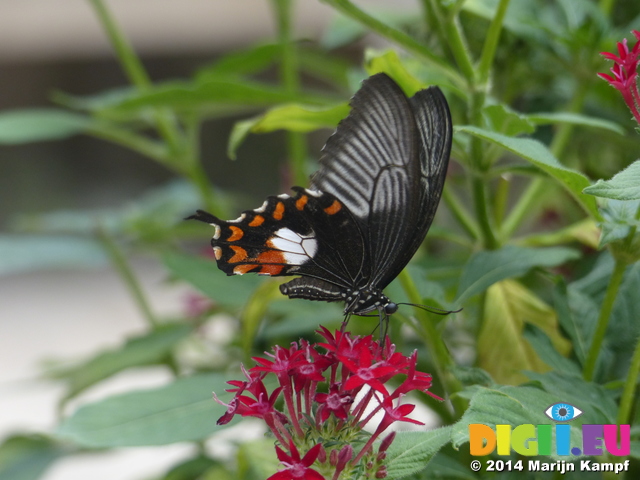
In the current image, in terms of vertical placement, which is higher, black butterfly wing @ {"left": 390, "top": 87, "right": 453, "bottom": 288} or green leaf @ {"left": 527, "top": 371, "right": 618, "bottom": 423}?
black butterfly wing @ {"left": 390, "top": 87, "right": 453, "bottom": 288}

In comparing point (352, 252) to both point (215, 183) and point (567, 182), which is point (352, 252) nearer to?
point (567, 182)

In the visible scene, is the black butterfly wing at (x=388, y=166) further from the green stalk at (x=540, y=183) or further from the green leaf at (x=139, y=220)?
the green leaf at (x=139, y=220)

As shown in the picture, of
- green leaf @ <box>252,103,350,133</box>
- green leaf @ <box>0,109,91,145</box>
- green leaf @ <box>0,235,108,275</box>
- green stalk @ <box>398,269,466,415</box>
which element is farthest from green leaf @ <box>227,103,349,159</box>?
green leaf @ <box>0,235,108,275</box>

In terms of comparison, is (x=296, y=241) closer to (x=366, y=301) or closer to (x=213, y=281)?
(x=366, y=301)

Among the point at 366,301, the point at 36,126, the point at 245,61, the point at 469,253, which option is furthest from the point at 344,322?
the point at 36,126

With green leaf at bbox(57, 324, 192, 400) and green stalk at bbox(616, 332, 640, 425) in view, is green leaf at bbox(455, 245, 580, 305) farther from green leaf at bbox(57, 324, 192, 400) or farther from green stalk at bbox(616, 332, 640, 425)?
green leaf at bbox(57, 324, 192, 400)

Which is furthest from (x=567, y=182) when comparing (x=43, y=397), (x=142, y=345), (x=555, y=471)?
(x=43, y=397)
